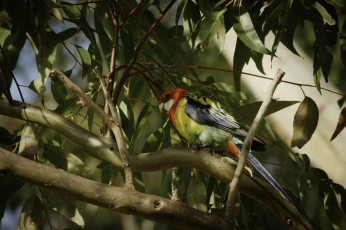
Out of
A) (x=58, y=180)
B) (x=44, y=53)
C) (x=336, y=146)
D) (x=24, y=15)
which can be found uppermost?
(x=24, y=15)

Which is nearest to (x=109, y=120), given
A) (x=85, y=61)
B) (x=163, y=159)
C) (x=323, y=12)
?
(x=163, y=159)

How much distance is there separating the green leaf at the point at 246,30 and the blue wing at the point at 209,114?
1.78ft

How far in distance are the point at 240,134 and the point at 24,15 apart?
1.33m

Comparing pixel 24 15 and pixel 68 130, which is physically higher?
pixel 24 15

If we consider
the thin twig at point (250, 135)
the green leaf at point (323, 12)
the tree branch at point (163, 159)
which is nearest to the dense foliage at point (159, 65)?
the green leaf at point (323, 12)

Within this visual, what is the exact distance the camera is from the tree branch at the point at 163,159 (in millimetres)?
1906

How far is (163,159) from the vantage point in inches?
74.9

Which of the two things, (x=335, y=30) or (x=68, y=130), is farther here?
(x=335, y=30)

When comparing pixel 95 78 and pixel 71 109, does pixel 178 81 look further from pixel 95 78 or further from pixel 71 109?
pixel 71 109

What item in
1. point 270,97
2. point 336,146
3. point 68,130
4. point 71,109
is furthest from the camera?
point 336,146

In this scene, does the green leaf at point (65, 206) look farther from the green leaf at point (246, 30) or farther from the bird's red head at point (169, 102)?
the green leaf at point (246, 30)

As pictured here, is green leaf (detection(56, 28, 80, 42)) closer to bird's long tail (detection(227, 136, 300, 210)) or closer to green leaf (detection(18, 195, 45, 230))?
green leaf (detection(18, 195, 45, 230))

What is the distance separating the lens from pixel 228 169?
195cm

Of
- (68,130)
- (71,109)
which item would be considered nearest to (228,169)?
(68,130)
